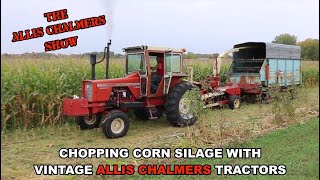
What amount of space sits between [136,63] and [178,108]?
1.57 metres

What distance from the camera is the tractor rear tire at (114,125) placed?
7.86m

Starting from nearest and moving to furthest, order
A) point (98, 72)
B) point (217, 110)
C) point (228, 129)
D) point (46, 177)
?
1. point (46, 177)
2. point (228, 129)
3. point (98, 72)
4. point (217, 110)

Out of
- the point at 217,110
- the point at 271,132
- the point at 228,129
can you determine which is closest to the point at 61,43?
the point at 228,129

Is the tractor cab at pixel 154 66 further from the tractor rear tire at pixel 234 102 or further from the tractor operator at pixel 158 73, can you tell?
the tractor rear tire at pixel 234 102

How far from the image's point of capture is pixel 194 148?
22.7 feet

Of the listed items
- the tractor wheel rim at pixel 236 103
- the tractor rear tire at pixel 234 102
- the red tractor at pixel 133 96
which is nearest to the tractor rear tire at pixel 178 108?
the red tractor at pixel 133 96

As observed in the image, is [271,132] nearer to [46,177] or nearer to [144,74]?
[144,74]

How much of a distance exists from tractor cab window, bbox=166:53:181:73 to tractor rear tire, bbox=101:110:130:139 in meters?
2.02

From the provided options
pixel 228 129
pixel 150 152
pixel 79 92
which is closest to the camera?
pixel 150 152

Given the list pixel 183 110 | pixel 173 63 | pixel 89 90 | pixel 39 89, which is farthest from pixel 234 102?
pixel 39 89

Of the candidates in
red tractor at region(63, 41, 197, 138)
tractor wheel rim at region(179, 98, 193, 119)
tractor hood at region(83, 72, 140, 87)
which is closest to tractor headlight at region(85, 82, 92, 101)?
red tractor at region(63, 41, 197, 138)

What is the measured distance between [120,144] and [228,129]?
7.89 ft

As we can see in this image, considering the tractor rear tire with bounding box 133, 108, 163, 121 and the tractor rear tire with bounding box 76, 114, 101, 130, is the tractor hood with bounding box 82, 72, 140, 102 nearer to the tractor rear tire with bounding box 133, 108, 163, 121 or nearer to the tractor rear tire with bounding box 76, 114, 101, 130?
the tractor rear tire with bounding box 76, 114, 101, 130

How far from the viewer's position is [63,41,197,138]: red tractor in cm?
802
